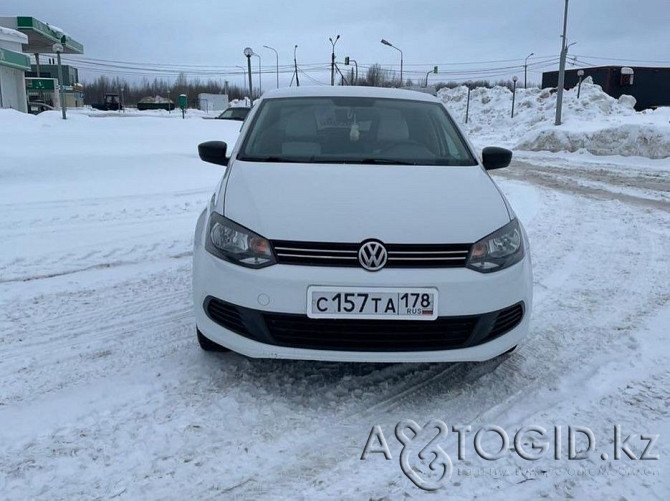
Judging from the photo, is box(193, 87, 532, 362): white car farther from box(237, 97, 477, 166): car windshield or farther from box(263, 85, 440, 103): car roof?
box(263, 85, 440, 103): car roof

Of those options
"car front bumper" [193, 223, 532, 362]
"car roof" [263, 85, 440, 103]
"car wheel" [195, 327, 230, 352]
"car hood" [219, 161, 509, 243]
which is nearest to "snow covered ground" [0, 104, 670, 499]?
"car wheel" [195, 327, 230, 352]

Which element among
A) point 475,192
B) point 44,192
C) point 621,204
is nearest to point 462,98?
point 621,204

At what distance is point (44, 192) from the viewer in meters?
8.20

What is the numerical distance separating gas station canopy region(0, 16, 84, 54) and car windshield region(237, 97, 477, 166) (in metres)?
37.7

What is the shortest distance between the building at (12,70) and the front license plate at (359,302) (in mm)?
33780

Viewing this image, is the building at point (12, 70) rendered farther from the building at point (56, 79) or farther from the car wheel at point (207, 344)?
the car wheel at point (207, 344)

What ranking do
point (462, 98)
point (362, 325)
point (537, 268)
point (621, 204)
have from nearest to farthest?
1. point (362, 325)
2. point (537, 268)
3. point (621, 204)
4. point (462, 98)

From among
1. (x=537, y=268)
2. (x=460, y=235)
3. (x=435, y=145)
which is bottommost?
(x=537, y=268)

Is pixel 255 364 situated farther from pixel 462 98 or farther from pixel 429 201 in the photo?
pixel 462 98

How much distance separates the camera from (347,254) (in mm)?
2646

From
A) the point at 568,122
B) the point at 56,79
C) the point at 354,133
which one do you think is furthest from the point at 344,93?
the point at 56,79

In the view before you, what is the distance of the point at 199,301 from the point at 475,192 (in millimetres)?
1600

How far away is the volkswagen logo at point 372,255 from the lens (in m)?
2.63

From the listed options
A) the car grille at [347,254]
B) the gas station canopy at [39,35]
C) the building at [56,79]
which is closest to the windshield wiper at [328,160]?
the car grille at [347,254]
